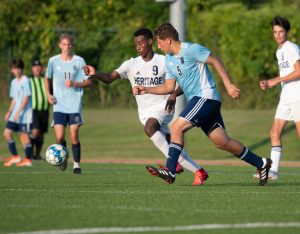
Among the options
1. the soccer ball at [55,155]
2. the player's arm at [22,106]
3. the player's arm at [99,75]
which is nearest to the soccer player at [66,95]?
the soccer ball at [55,155]

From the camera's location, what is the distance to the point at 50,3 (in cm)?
3644

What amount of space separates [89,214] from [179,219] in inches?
34.9

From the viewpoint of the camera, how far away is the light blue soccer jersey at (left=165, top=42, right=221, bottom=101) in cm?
1269

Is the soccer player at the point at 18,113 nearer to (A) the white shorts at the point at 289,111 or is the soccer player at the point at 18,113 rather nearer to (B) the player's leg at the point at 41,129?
(B) the player's leg at the point at 41,129

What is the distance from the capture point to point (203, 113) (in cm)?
1255

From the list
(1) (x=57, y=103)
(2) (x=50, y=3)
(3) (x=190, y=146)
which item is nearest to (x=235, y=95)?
(1) (x=57, y=103)

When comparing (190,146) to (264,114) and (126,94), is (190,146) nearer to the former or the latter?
(264,114)

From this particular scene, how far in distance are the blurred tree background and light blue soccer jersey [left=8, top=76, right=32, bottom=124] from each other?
10.3 m

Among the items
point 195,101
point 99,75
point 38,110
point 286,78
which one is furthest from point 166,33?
point 38,110

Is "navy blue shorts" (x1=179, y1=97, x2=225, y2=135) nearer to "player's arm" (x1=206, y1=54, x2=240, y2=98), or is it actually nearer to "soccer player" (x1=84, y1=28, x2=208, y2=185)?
"player's arm" (x1=206, y1=54, x2=240, y2=98)

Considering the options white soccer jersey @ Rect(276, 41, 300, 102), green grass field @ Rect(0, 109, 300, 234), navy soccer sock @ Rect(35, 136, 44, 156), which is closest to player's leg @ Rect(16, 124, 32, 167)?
navy soccer sock @ Rect(35, 136, 44, 156)

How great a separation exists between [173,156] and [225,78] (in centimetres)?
116

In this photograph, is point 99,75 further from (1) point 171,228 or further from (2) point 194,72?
(1) point 171,228

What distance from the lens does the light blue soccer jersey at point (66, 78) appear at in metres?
17.5
